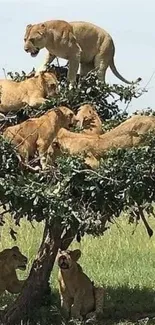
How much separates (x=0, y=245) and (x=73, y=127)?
16.7ft

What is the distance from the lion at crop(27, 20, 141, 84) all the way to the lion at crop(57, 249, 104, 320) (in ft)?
6.51

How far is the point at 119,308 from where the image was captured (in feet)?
30.5

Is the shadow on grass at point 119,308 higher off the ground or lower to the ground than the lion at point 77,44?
lower

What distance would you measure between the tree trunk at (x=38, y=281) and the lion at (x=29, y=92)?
1.23 m

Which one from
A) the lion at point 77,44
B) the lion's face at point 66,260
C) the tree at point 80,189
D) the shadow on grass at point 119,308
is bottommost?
the shadow on grass at point 119,308

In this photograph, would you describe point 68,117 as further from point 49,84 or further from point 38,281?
point 38,281

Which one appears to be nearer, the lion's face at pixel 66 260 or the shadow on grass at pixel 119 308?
the lion's face at pixel 66 260

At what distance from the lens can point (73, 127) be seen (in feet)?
26.3

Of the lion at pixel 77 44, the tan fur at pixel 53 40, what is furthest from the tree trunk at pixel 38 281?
the tan fur at pixel 53 40

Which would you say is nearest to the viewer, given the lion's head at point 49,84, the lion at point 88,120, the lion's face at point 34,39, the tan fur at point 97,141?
the tan fur at point 97,141

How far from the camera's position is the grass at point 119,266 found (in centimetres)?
935

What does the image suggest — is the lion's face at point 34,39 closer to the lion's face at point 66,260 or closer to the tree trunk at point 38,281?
the tree trunk at point 38,281

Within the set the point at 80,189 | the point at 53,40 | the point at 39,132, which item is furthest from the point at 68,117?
the point at 53,40

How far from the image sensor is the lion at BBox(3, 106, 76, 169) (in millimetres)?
7426
